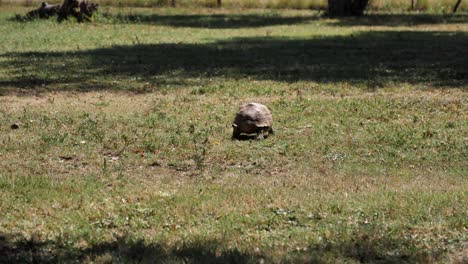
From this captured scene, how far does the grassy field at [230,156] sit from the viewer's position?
20.3 feet

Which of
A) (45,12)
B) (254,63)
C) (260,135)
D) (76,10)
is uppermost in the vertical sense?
(76,10)

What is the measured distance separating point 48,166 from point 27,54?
949 cm

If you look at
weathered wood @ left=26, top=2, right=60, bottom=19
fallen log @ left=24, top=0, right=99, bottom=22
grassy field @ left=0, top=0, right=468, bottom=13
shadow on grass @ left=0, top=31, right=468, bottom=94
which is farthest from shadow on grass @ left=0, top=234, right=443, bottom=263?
grassy field @ left=0, top=0, right=468, bottom=13

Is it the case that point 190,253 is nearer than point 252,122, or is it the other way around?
point 190,253

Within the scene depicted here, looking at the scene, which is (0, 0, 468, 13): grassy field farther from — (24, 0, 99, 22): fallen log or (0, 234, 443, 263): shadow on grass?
(0, 234, 443, 263): shadow on grass

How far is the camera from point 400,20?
26.4 meters

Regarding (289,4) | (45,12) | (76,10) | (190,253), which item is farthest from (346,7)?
(190,253)

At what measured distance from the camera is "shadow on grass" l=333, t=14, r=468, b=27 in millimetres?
25453

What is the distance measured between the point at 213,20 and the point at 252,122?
1784 cm

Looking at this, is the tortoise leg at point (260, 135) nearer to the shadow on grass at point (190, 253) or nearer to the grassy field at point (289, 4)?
the shadow on grass at point (190, 253)

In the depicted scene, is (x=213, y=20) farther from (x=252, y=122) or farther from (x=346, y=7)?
(x=252, y=122)

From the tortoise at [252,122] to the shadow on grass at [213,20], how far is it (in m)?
15.2

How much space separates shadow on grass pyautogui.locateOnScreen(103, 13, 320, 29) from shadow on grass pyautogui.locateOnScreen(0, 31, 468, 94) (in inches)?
199

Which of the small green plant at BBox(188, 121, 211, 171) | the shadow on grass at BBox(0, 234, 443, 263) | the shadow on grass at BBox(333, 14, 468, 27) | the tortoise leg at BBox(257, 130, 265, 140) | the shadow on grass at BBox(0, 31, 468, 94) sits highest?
the shadow on grass at BBox(0, 234, 443, 263)
